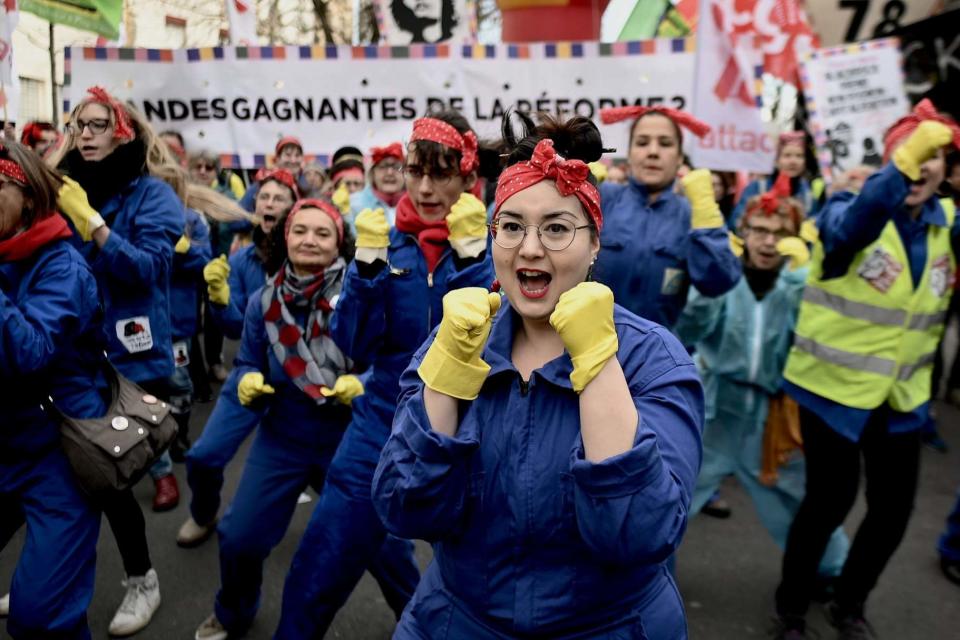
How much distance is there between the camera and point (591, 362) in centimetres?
158

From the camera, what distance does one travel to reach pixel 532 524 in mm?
1653

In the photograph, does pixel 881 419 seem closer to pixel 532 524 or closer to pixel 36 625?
pixel 532 524

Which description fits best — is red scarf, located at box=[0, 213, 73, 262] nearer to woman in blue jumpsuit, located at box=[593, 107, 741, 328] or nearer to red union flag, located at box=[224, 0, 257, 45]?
woman in blue jumpsuit, located at box=[593, 107, 741, 328]

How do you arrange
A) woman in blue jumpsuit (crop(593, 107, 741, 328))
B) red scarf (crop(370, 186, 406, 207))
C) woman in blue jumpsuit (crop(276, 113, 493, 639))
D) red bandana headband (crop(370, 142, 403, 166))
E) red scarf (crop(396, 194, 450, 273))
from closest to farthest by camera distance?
woman in blue jumpsuit (crop(276, 113, 493, 639)) → red scarf (crop(396, 194, 450, 273)) → woman in blue jumpsuit (crop(593, 107, 741, 328)) → red bandana headband (crop(370, 142, 403, 166)) → red scarf (crop(370, 186, 406, 207))

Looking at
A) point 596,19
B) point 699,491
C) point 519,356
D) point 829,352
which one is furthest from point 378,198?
point 519,356

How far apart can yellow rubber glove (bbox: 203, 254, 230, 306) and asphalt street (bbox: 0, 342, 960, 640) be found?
1.28m

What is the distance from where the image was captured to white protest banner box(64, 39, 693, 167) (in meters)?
5.36

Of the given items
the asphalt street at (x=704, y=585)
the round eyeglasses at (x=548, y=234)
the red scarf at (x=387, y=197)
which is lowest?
the asphalt street at (x=704, y=585)

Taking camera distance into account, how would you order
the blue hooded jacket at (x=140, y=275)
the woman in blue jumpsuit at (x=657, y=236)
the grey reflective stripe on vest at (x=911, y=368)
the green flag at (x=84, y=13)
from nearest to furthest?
the grey reflective stripe on vest at (x=911, y=368) → the woman in blue jumpsuit at (x=657, y=236) → the blue hooded jacket at (x=140, y=275) → the green flag at (x=84, y=13)

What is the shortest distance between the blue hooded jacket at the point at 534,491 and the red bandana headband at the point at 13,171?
5.74 feet

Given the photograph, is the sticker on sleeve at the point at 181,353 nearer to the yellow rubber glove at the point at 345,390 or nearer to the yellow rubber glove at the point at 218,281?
the yellow rubber glove at the point at 218,281

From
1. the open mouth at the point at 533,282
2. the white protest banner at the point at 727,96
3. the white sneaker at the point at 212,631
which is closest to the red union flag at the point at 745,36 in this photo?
the white protest banner at the point at 727,96

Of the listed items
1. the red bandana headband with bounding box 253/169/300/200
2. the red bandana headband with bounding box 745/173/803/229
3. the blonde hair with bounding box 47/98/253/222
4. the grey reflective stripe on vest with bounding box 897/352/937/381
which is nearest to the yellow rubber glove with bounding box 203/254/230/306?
the blonde hair with bounding box 47/98/253/222

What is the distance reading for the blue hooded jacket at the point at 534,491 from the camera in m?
1.65
